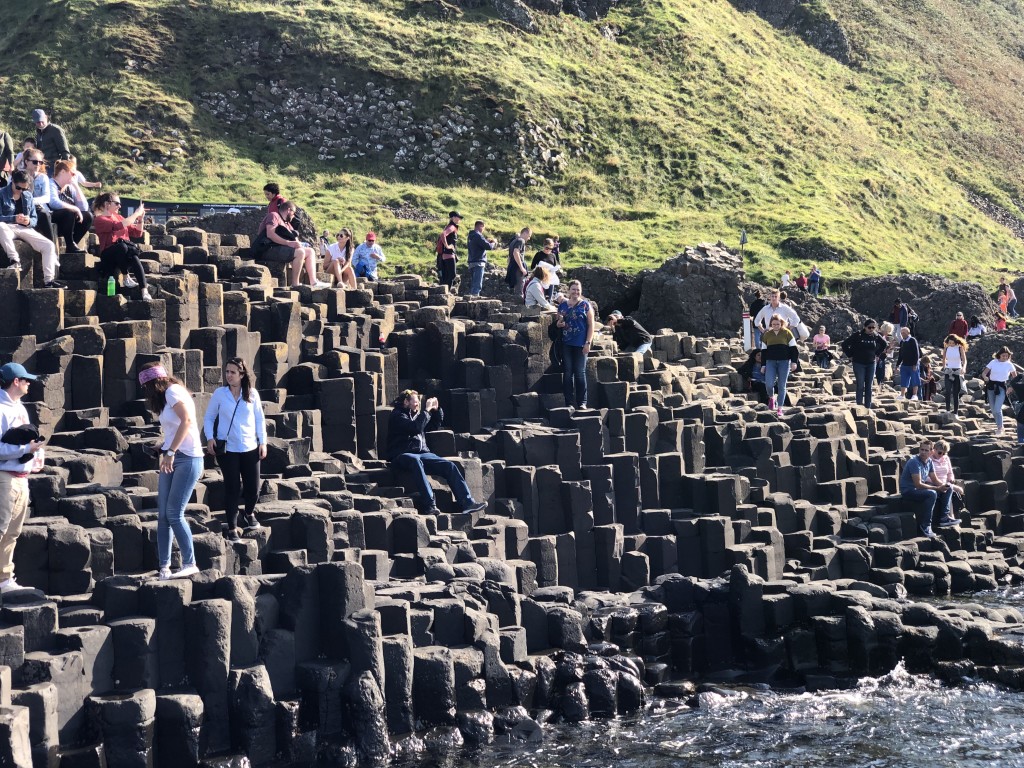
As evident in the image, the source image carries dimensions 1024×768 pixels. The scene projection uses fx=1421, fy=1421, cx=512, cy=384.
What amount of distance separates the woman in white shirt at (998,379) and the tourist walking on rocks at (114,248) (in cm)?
1780

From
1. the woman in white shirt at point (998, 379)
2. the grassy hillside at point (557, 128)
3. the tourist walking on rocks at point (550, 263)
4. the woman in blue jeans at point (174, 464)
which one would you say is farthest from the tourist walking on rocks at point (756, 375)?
the grassy hillside at point (557, 128)

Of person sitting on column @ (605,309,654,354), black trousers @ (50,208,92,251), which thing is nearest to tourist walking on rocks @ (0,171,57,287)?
black trousers @ (50,208,92,251)

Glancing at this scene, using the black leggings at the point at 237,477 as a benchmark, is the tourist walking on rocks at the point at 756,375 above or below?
above

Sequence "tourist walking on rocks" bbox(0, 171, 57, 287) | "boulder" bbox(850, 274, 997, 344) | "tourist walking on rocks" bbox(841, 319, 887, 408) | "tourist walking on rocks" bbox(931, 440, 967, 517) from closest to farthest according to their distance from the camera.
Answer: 1. "tourist walking on rocks" bbox(0, 171, 57, 287)
2. "tourist walking on rocks" bbox(931, 440, 967, 517)
3. "tourist walking on rocks" bbox(841, 319, 887, 408)
4. "boulder" bbox(850, 274, 997, 344)

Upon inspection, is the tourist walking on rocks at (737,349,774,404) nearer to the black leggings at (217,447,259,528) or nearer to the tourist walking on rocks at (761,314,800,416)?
the tourist walking on rocks at (761,314,800,416)

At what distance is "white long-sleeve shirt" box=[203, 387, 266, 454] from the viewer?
48.3 ft

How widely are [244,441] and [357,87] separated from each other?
133 ft

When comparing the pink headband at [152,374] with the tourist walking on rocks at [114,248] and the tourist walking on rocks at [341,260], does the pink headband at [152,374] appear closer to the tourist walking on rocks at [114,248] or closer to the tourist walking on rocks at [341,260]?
the tourist walking on rocks at [114,248]

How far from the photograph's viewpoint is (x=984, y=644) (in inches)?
677

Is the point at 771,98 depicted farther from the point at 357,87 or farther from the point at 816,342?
the point at 816,342

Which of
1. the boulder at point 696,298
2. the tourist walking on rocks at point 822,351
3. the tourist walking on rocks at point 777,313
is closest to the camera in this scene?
the tourist walking on rocks at point 777,313

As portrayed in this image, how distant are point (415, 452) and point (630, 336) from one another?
690cm

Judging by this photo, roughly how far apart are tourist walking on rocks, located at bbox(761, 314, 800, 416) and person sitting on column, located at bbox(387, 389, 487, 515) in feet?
23.5

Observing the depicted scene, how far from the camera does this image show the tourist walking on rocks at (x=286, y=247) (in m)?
22.6
